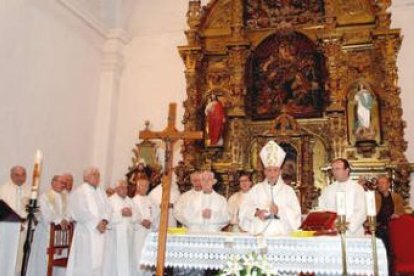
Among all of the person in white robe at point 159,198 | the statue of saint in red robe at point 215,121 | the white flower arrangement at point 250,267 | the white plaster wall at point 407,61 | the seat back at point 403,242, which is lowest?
the white flower arrangement at point 250,267

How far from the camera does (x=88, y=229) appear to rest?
7.27 m

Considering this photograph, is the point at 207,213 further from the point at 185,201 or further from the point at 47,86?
the point at 47,86

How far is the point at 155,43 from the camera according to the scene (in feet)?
40.5

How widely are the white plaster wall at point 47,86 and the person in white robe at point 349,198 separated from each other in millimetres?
5401

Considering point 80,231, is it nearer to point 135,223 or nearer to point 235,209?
point 135,223

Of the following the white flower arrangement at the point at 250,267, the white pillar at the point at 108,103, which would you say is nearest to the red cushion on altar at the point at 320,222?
the white flower arrangement at the point at 250,267

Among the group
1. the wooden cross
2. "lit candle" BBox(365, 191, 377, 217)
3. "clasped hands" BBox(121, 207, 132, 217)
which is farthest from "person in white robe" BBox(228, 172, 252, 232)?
"lit candle" BBox(365, 191, 377, 217)

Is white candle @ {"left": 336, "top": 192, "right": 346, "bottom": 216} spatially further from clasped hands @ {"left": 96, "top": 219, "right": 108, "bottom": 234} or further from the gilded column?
the gilded column

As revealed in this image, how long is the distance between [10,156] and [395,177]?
278 inches

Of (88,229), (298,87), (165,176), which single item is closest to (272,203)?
(165,176)

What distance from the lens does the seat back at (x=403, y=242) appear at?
635 cm

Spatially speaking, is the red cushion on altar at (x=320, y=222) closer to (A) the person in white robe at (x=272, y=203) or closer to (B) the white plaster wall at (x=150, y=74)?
(A) the person in white robe at (x=272, y=203)

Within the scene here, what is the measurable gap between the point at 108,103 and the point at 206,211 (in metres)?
6.01

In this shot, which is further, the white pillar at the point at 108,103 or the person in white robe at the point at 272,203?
the white pillar at the point at 108,103
